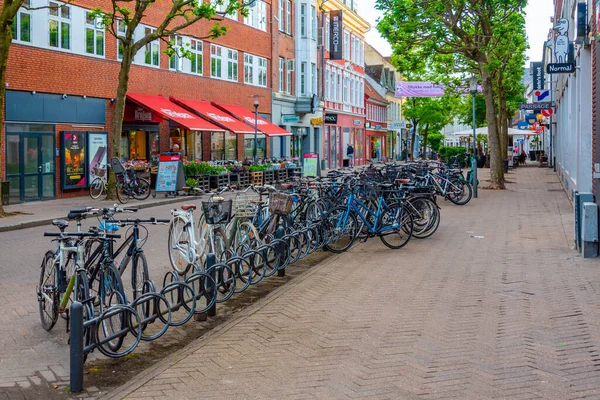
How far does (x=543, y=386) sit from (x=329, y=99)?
149ft

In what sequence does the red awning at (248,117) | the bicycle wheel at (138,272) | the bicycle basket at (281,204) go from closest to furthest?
the bicycle wheel at (138,272) < the bicycle basket at (281,204) < the red awning at (248,117)

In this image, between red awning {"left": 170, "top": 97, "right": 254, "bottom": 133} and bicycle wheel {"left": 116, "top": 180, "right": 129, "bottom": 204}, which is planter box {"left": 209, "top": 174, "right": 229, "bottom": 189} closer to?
red awning {"left": 170, "top": 97, "right": 254, "bottom": 133}

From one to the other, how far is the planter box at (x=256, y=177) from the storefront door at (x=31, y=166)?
27.7 ft

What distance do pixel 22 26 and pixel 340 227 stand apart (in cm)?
1299

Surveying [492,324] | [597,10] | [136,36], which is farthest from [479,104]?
[492,324]

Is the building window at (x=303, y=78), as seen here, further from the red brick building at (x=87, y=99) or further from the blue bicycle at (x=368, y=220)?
the blue bicycle at (x=368, y=220)

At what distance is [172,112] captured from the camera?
84.7ft

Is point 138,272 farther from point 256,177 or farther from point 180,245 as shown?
point 256,177

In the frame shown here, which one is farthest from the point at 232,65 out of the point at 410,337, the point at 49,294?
the point at 410,337

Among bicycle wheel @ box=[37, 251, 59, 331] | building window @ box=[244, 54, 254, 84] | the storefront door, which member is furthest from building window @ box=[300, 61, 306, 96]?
bicycle wheel @ box=[37, 251, 59, 331]

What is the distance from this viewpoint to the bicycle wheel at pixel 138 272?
6768 mm

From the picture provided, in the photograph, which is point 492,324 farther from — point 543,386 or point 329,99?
point 329,99

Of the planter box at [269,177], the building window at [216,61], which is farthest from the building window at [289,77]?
the planter box at [269,177]

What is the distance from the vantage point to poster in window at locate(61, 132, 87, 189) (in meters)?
22.0
